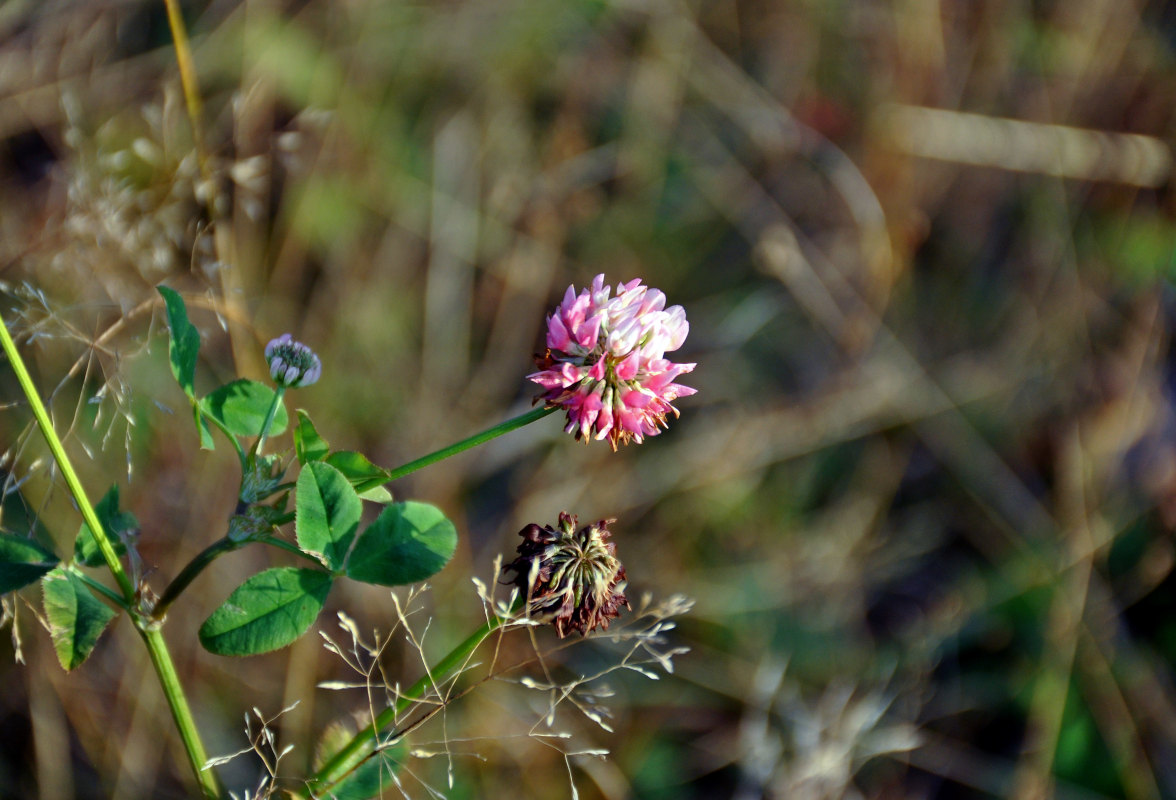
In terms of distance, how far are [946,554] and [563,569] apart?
2982 millimetres

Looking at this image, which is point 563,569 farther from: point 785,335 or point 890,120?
point 890,120

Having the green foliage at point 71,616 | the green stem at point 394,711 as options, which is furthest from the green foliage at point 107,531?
the green stem at point 394,711

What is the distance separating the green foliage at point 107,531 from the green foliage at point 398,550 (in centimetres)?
38

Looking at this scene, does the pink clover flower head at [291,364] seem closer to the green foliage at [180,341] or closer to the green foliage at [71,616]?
the green foliage at [180,341]

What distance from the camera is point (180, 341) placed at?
1354 millimetres

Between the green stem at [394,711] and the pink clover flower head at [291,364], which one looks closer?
the green stem at [394,711]

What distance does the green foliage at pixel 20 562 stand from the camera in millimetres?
1311

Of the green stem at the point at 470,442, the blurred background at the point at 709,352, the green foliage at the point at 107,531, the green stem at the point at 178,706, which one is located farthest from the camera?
the blurred background at the point at 709,352

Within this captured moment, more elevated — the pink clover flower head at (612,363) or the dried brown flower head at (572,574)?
the pink clover flower head at (612,363)

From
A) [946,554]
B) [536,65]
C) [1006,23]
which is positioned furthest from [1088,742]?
[536,65]

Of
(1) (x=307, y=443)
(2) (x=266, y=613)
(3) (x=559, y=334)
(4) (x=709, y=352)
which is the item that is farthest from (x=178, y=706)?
(4) (x=709, y=352)

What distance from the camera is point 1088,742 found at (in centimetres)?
328

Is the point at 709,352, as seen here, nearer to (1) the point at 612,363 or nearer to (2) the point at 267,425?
(1) the point at 612,363

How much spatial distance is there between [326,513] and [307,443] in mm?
119
